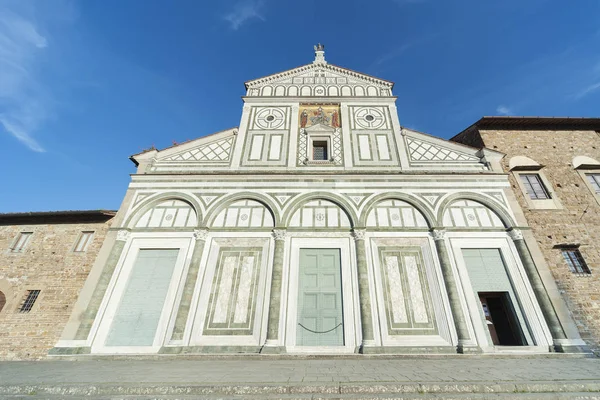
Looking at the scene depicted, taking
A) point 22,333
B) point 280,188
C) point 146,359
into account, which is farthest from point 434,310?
point 22,333

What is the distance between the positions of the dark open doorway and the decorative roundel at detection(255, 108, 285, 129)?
36.0 ft

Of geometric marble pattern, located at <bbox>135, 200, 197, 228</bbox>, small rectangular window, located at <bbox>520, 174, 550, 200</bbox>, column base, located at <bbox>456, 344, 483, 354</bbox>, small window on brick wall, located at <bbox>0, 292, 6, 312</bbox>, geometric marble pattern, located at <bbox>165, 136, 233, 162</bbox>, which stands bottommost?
column base, located at <bbox>456, 344, 483, 354</bbox>

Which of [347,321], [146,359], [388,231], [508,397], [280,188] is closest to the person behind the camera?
[508,397]

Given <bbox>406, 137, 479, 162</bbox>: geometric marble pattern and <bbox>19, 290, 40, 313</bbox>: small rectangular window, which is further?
<bbox>406, 137, 479, 162</bbox>: geometric marble pattern

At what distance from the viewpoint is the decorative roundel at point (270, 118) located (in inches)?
532

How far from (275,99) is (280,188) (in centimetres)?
586

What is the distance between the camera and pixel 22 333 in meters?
8.77

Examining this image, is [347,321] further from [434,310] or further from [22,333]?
[22,333]

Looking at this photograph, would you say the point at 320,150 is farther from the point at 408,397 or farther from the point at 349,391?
the point at 408,397

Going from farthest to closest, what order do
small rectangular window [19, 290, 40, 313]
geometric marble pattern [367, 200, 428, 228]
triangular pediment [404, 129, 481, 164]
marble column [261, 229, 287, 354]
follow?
triangular pediment [404, 129, 481, 164] < geometric marble pattern [367, 200, 428, 228] < small rectangular window [19, 290, 40, 313] < marble column [261, 229, 287, 354]

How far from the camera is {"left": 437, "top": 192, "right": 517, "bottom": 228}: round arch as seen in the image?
10312 millimetres

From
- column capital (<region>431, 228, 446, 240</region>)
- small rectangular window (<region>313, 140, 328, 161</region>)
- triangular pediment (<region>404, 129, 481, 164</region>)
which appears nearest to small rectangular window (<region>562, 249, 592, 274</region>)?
column capital (<region>431, 228, 446, 240</region>)

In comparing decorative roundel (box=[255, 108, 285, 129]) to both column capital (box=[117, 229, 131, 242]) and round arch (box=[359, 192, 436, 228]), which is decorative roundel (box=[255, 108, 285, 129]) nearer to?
round arch (box=[359, 192, 436, 228])

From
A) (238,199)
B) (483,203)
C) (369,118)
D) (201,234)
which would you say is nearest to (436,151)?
(483,203)
